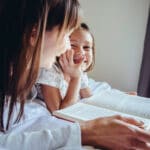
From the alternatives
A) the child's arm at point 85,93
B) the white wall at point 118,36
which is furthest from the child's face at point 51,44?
the white wall at point 118,36

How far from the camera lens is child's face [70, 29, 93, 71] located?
1.32 m

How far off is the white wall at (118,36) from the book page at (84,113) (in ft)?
3.55

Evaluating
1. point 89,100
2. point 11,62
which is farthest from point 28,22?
point 89,100

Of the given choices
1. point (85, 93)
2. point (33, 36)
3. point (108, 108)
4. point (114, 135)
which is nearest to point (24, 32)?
point (33, 36)

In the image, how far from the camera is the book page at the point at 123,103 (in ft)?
2.88

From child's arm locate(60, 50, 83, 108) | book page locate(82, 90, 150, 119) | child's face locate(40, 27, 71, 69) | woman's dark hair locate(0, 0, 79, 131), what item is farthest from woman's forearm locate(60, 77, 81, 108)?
woman's dark hair locate(0, 0, 79, 131)

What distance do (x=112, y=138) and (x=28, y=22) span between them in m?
0.33

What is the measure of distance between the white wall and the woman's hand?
1.33 meters

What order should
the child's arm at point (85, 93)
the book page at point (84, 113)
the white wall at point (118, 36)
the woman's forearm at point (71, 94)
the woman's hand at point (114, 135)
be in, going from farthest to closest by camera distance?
the white wall at point (118, 36) → the child's arm at point (85, 93) → the woman's forearm at point (71, 94) → the book page at point (84, 113) → the woman's hand at point (114, 135)

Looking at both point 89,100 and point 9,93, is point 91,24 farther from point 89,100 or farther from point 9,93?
point 9,93

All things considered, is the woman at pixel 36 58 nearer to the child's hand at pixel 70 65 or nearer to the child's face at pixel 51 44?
the child's face at pixel 51 44

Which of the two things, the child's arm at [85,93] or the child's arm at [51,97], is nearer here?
the child's arm at [51,97]

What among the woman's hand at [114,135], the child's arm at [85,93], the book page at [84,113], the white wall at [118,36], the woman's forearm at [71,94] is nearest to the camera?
the woman's hand at [114,135]

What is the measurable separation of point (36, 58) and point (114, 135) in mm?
267
